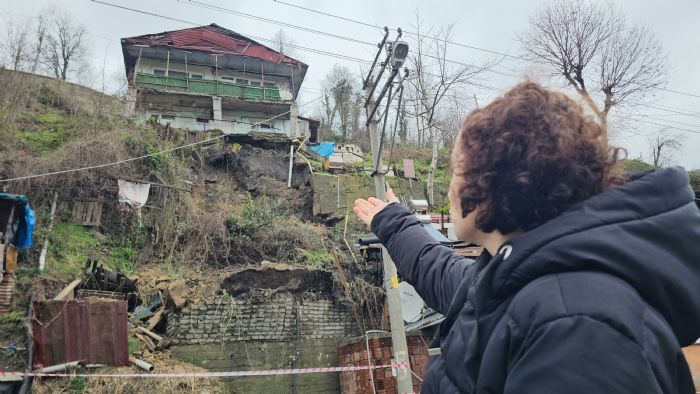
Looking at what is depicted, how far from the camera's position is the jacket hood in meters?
0.99

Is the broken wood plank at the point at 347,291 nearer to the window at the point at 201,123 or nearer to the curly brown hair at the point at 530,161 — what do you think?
the curly brown hair at the point at 530,161

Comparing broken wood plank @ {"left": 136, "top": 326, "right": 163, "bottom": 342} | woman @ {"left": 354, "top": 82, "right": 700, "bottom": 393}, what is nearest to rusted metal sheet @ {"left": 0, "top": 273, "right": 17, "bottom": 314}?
broken wood plank @ {"left": 136, "top": 326, "right": 163, "bottom": 342}

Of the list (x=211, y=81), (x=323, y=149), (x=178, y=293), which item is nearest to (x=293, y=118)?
(x=323, y=149)

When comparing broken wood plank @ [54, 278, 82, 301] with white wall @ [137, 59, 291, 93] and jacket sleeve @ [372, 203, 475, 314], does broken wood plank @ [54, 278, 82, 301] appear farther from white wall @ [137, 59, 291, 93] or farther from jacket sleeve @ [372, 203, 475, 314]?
white wall @ [137, 59, 291, 93]

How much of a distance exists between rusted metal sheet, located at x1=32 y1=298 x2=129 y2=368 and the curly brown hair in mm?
9829

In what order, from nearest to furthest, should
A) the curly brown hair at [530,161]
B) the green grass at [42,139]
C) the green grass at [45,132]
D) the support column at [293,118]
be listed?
the curly brown hair at [530,161], the green grass at [42,139], the green grass at [45,132], the support column at [293,118]

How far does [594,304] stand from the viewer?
3.02 feet

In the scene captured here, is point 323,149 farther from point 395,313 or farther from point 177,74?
point 395,313

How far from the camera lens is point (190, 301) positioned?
1152 centimetres

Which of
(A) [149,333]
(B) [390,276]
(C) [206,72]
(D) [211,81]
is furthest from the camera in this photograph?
(C) [206,72]

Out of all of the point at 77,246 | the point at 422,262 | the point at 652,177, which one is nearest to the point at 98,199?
the point at 77,246

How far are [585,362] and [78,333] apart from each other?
10536 mm

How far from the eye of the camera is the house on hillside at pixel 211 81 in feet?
80.7

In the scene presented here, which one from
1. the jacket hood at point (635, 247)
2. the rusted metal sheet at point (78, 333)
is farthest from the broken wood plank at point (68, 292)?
the jacket hood at point (635, 247)
